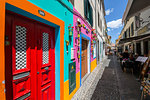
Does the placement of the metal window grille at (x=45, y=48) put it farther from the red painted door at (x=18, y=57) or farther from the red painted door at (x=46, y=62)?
the red painted door at (x=18, y=57)

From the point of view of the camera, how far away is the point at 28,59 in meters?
1.46

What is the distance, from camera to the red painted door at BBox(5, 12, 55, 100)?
47.8 inches

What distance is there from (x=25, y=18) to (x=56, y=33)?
0.80 metres

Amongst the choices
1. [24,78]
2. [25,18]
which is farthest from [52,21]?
[24,78]

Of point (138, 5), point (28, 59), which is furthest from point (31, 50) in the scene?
point (138, 5)

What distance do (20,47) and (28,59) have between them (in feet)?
0.86

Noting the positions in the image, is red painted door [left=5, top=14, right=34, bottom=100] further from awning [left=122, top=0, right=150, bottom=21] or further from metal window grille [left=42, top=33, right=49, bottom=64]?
awning [left=122, top=0, right=150, bottom=21]

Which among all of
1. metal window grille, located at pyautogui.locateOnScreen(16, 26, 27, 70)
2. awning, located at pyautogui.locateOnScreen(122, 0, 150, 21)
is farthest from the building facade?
awning, located at pyautogui.locateOnScreen(122, 0, 150, 21)

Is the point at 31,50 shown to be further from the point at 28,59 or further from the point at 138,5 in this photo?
the point at 138,5

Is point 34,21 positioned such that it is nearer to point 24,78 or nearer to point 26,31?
point 26,31

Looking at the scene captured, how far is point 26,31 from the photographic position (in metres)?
1.45

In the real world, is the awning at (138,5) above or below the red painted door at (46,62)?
above

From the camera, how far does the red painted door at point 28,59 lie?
1.21 metres

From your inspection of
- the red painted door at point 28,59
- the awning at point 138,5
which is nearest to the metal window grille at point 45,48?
the red painted door at point 28,59
